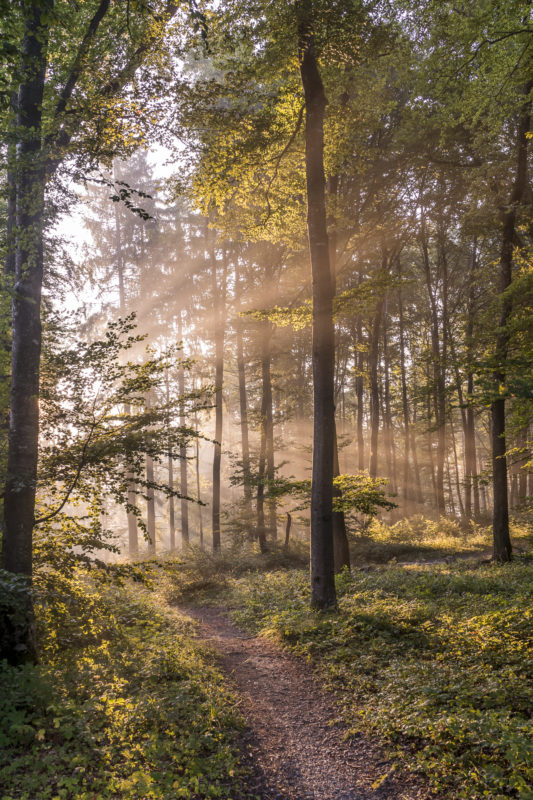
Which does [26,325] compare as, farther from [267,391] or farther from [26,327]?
[267,391]

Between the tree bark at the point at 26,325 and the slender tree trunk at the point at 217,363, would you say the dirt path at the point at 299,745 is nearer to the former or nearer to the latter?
the tree bark at the point at 26,325

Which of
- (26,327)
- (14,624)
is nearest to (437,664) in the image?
(14,624)

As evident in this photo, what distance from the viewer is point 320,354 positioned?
30.3 feet

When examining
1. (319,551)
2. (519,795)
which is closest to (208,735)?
(519,795)

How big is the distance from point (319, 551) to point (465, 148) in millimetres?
12540

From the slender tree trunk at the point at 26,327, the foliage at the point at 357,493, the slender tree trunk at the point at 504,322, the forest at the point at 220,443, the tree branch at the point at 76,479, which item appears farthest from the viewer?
the slender tree trunk at the point at 504,322

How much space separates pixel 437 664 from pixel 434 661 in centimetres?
10

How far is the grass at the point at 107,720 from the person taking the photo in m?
3.77

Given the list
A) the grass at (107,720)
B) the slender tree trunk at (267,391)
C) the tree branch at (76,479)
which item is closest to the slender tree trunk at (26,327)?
the tree branch at (76,479)

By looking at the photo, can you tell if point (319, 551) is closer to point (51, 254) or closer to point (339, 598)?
point (339, 598)

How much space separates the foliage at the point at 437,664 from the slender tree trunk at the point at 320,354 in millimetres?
978

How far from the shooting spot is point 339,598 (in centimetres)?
980

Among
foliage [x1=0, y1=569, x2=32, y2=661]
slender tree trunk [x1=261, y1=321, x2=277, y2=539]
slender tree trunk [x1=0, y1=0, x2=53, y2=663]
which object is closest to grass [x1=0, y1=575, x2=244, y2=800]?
foliage [x1=0, y1=569, x2=32, y2=661]

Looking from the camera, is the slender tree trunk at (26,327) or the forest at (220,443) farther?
the slender tree trunk at (26,327)
